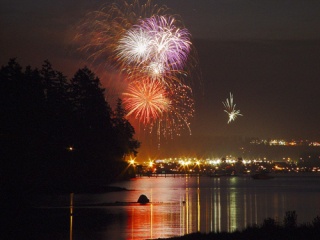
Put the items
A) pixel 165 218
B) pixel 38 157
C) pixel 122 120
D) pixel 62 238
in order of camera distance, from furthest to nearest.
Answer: pixel 122 120, pixel 38 157, pixel 165 218, pixel 62 238

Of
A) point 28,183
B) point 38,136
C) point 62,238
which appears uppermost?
point 38,136

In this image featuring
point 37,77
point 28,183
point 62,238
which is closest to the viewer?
point 62,238

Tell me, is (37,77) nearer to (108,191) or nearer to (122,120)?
(108,191)

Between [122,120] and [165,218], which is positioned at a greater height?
[122,120]

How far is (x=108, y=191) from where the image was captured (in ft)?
329

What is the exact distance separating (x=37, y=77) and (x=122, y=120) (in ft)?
222

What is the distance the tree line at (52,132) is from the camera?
279 feet

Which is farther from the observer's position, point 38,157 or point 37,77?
point 37,77

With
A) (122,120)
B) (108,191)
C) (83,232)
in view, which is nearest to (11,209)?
(83,232)

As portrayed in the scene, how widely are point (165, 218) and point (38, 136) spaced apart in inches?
1773

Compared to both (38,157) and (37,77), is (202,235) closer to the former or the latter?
(38,157)

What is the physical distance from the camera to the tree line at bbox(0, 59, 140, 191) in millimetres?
84938

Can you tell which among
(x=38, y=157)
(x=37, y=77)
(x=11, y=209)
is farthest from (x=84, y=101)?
(x=11, y=209)

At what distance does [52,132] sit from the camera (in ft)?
334
